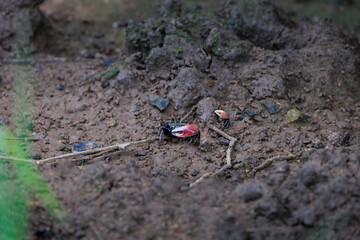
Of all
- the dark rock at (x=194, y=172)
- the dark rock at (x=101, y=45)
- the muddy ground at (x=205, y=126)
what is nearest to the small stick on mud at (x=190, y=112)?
the muddy ground at (x=205, y=126)

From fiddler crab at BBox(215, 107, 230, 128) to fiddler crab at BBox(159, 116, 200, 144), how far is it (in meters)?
0.29

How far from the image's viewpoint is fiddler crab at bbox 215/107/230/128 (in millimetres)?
4242

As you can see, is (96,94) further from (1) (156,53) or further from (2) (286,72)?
(2) (286,72)

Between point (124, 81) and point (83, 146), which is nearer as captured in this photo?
point (83, 146)

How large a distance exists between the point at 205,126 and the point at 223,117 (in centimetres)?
21

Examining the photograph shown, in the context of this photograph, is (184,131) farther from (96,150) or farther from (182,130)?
→ (96,150)

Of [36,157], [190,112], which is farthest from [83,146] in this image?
[190,112]

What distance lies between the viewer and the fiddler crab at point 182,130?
13.3 ft

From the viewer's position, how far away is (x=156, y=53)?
15.4ft

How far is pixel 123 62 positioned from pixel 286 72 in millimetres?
1946

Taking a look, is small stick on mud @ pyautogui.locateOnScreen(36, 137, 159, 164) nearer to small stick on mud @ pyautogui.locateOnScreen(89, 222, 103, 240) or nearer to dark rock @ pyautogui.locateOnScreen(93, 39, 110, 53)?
small stick on mud @ pyautogui.locateOnScreen(89, 222, 103, 240)

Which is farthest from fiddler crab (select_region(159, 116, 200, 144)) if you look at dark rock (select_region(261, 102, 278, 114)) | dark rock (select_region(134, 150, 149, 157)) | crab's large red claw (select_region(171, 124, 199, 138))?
dark rock (select_region(261, 102, 278, 114))

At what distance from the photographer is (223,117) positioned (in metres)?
4.24

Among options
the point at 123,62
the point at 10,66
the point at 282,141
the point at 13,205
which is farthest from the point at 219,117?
the point at 10,66
